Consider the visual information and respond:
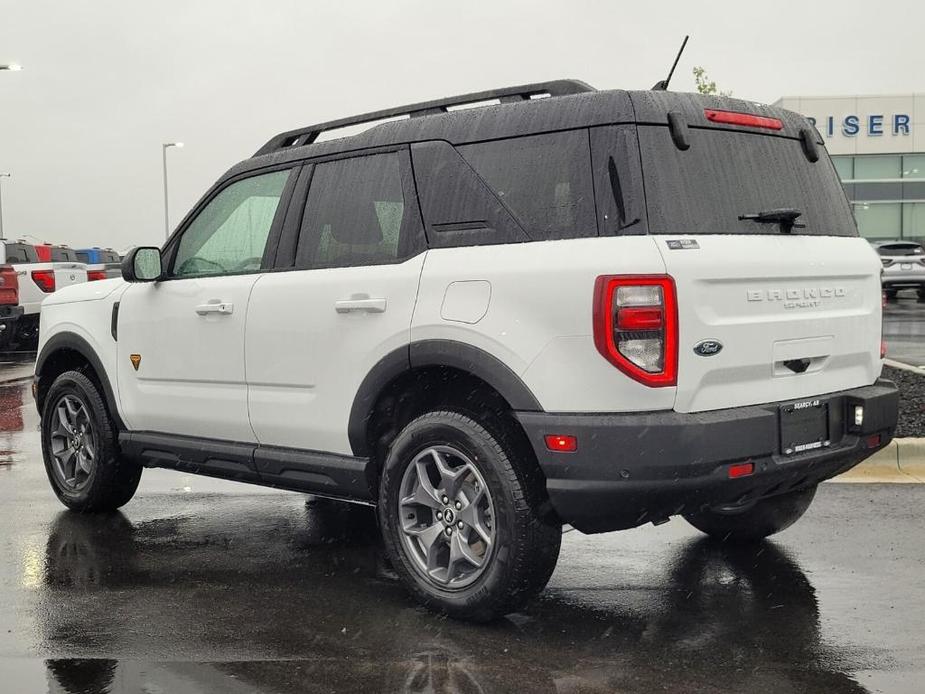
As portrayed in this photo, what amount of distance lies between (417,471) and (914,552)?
2656 millimetres

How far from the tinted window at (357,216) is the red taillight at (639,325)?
1041mm

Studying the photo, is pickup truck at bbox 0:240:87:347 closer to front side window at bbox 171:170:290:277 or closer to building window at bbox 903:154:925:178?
front side window at bbox 171:170:290:277

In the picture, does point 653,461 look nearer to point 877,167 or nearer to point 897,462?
point 897,462

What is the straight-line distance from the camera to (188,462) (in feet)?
18.3

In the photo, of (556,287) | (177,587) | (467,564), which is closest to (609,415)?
(556,287)

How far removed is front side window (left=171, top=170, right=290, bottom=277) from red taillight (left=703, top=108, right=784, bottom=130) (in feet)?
6.85

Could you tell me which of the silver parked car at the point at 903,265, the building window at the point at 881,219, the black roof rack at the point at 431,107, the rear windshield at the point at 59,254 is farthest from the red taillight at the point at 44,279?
the building window at the point at 881,219

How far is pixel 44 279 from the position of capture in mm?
18703

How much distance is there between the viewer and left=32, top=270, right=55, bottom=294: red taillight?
18609 mm

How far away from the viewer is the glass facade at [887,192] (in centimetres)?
5231

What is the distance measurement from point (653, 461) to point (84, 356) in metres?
3.90

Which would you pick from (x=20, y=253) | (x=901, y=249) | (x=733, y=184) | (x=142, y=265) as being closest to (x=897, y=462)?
(x=733, y=184)

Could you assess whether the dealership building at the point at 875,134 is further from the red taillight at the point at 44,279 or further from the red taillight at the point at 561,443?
the red taillight at the point at 561,443

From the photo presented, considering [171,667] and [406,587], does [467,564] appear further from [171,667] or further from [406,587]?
[171,667]
